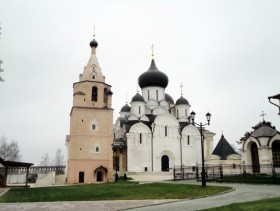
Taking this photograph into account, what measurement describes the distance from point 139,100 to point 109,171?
12.2m

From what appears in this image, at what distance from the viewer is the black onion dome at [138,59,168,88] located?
42969 millimetres

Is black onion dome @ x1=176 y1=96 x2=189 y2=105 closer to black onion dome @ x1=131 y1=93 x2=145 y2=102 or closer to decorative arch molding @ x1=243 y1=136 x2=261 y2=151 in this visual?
black onion dome @ x1=131 y1=93 x2=145 y2=102

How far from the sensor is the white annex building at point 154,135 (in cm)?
3700

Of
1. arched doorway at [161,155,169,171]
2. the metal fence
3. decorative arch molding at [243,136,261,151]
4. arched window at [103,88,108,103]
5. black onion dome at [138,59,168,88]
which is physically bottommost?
the metal fence

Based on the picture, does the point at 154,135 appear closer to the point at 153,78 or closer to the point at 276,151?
the point at 153,78

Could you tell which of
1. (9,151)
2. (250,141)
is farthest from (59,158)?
(250,141)

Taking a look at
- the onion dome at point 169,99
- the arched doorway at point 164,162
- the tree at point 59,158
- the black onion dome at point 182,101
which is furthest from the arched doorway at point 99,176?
the tree at point 59,158

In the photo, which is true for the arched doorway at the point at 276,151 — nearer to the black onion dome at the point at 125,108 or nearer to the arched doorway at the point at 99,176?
the arched doorway at the point at 99,176

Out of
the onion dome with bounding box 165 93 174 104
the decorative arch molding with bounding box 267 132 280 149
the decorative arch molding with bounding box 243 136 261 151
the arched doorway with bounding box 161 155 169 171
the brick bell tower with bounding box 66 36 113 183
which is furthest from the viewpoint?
the onion dome with bounding box 165 93 174 104

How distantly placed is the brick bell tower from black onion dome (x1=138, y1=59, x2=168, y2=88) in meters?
8.56

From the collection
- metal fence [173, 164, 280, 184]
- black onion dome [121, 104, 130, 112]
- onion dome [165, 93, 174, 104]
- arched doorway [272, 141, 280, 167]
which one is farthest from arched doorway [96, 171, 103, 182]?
onion dome [165, 93, 174, 104]

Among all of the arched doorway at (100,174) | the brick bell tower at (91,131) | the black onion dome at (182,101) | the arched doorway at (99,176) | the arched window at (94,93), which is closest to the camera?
the brick bell tower at (91,131)

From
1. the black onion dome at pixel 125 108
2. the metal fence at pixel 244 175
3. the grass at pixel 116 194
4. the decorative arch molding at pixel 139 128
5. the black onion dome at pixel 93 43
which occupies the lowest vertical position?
the grass at pixel 116 194

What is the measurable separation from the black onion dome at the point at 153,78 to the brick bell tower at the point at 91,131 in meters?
8.56
